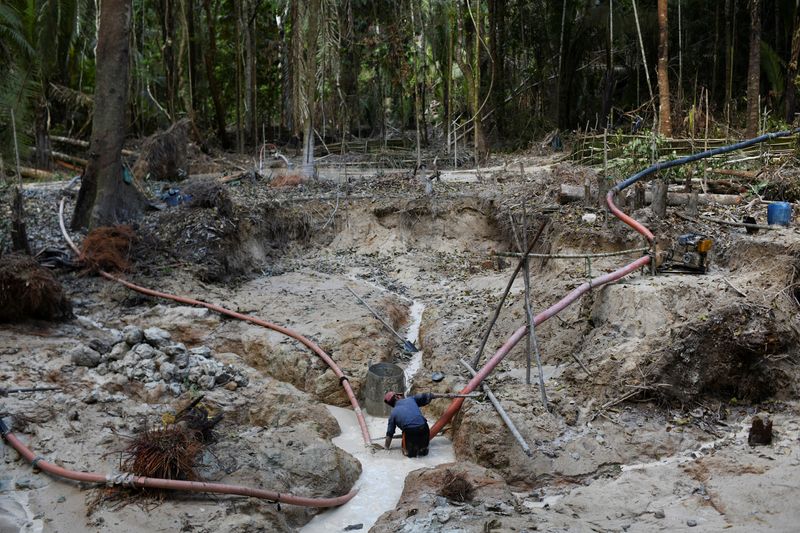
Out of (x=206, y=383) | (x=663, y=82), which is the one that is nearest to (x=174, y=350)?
(x=206, y=383)

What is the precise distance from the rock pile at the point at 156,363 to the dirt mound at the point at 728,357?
5035 mm

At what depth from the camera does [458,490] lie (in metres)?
6.32

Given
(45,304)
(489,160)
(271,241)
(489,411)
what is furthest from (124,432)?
(489,160)

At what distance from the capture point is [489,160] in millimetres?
20062

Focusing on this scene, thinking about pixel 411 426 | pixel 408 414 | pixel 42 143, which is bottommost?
pixel 411 426

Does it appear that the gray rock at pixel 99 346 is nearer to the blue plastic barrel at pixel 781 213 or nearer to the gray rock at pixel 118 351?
the gray rock at pixel 118 351

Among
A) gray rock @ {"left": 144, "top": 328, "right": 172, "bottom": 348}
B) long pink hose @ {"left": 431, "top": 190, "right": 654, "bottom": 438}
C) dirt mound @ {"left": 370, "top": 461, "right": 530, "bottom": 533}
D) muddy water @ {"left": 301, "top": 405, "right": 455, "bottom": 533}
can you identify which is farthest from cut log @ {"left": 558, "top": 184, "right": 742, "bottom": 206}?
gray rock @ {"left": 144, "top": 328, "right": 172, "bottom": 348}

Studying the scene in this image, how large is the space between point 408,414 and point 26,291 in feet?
16.0

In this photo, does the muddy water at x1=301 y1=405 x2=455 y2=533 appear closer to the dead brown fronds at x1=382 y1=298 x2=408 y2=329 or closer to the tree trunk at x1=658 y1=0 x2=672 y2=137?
the dead brown fronds at x1=382 y1=298 x2=408 y2=329

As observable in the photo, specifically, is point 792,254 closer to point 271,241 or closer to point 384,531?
point 384,531

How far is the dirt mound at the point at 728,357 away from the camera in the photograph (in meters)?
7.41

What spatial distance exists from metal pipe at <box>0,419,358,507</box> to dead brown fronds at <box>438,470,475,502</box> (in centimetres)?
122

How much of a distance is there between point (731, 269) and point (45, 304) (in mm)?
8928

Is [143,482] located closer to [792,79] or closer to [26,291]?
[26,291]
